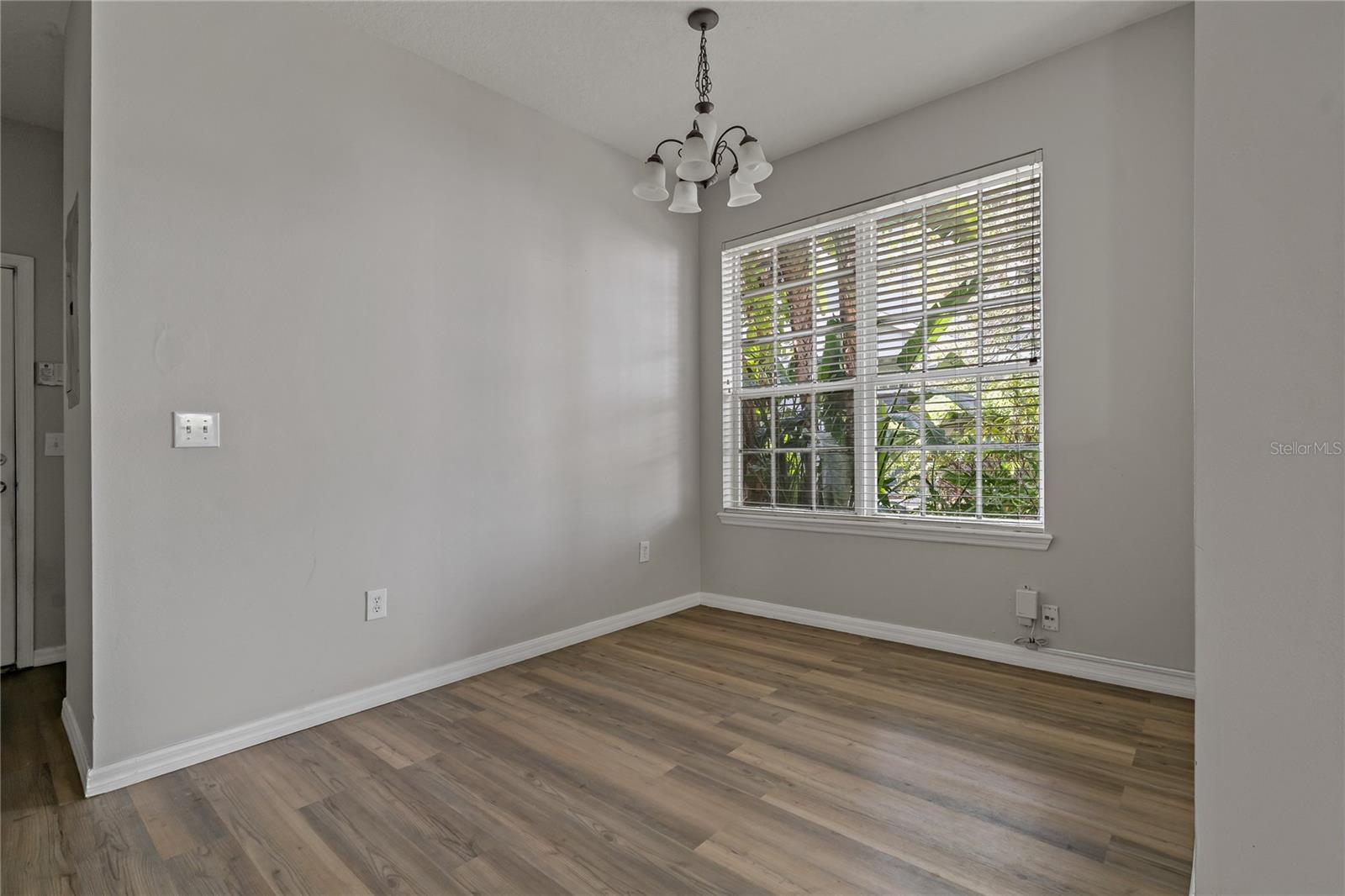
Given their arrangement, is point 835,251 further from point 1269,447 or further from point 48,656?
point 48,656

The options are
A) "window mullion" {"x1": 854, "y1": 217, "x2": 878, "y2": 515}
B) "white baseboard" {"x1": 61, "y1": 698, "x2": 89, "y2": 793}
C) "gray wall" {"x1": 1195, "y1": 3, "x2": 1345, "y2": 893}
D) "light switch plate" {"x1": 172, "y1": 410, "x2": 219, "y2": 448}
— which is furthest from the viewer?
"window mullion" {"x1": 854, "y1": 217, "x2": 878, "y2": 515}

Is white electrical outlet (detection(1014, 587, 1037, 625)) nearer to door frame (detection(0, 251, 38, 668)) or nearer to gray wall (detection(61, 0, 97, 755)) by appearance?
gray wall (detection(61, 0, 97, 755))

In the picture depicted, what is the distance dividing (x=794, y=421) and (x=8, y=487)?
397cm

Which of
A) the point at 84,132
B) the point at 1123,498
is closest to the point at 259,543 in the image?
the point at 84,132

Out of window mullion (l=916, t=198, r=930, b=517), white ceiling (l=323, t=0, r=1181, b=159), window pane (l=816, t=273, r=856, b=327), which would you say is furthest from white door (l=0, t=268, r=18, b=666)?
window mullion (l=916, t=198, r=930, b=517)

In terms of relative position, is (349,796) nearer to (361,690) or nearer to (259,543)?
(361,690)

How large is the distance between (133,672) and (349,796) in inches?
31.7

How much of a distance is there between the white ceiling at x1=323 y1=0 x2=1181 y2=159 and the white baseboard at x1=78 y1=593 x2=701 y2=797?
8.56ft

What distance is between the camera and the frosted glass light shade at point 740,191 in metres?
2.51

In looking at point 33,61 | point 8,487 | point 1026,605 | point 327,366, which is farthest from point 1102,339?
point 8,487

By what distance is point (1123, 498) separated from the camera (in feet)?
8.79

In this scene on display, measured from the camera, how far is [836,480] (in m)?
3.61

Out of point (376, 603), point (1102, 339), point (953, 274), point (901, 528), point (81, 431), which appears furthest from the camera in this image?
point (901, 528)

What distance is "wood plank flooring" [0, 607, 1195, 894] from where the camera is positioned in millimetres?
1525
